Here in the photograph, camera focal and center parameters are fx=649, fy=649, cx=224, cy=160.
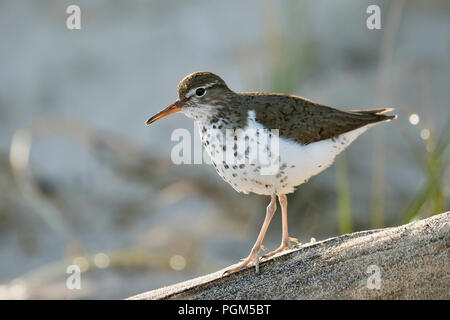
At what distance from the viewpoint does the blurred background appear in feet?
23.3

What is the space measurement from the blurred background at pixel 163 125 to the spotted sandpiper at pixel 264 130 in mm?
1746

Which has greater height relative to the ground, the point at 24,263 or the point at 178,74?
the point at 178,74

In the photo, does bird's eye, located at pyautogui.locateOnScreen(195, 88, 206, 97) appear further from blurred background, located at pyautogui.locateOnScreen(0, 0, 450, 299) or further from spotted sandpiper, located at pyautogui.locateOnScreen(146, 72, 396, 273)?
blurred background, located at pyautogui.locateOnScreen(0, 0, 450, 299)

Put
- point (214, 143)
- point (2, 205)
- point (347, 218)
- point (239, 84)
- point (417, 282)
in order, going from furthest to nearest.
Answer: point (239, 84), point (2, 205), point (347, 218), point (214, 143), point (417, 282)

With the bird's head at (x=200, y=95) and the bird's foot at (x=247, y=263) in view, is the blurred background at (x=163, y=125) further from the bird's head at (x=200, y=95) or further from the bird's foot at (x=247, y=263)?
the bird's head at (x=200, y=95)

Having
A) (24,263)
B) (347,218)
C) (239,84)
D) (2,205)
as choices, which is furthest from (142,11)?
(347,218)

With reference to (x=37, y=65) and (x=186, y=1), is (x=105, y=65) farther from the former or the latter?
(x=186, y=1)

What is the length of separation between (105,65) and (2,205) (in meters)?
2.52

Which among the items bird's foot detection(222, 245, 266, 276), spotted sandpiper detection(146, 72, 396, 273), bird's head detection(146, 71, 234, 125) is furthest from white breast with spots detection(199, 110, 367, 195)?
bird's foot detection(222, 245, 266, 276)

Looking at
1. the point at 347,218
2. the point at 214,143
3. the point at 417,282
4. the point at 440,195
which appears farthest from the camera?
the point at 347,218

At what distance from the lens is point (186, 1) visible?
980cm

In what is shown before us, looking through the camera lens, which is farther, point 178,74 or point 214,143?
point 178,74

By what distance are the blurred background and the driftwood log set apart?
2.11 meters

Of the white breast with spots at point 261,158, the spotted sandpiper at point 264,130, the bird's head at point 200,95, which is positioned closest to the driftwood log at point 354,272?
the spotted sandpiper at point 264,130
